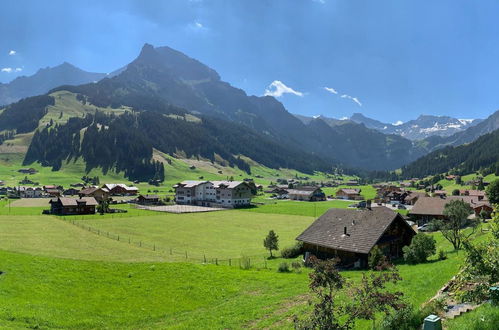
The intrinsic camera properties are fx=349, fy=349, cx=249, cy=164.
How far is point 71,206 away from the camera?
365ft

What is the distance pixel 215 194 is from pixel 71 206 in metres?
66.3

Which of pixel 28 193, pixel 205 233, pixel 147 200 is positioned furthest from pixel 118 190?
pixel 205 233

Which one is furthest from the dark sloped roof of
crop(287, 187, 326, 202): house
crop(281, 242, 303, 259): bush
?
crop(287, 187, 326, 202): house

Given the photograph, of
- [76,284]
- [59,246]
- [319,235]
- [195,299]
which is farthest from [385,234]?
[59,246]

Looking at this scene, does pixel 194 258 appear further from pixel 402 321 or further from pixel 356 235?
pixel 402 321

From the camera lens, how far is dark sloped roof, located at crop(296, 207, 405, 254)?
42.5 metres

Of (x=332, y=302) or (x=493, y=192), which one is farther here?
(x=493, y=192)

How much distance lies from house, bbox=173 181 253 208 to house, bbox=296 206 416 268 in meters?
99.0

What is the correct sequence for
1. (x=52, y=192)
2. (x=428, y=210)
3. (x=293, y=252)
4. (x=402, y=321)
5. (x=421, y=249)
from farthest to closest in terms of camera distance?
(x=52, y=192) < (x=428, y=210) < (x=293, y=252) < (x=421, y=249) < (x=402, y=321)

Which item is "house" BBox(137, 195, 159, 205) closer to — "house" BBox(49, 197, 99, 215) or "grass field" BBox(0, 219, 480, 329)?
"house" BBox(49, 197, 99, 215)

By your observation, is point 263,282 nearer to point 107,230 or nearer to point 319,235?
point 319,235

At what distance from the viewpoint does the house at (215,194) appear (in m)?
153

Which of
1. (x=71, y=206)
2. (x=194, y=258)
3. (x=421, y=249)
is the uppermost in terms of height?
(x=71, y=206)

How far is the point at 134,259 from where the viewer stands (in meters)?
46.7
